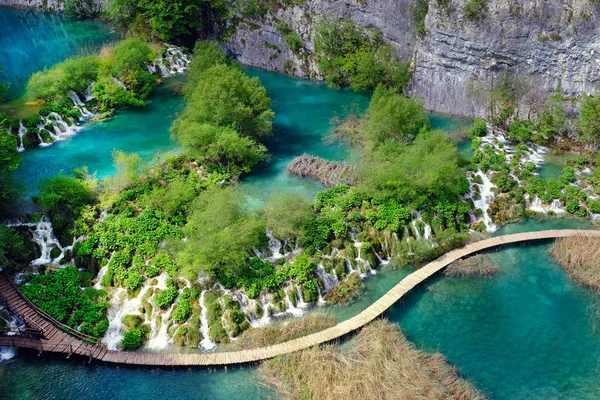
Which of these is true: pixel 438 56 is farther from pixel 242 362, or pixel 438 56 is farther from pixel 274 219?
pixel 242 362

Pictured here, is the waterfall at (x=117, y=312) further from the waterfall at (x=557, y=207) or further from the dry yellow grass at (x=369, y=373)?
the waterfall at (x=557, y=207)

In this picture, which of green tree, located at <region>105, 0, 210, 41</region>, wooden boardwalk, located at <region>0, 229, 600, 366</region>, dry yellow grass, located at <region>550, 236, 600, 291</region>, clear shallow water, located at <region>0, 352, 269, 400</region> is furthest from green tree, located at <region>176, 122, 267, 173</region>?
green tree, located at <region>105, 0, 210, 41</region>

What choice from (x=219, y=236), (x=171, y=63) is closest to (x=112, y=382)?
(x=219, y=236)

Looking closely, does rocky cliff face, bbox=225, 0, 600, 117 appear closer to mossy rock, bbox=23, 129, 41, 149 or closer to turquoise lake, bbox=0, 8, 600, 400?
turquoise lake, bbox=0, 8, 600, 400

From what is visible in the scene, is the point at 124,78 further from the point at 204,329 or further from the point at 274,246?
the point at 204,329

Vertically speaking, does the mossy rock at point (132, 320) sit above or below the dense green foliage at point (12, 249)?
below

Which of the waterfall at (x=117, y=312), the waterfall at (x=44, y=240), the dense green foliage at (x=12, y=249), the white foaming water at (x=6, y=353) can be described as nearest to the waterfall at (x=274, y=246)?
the waterfall at (x=117, y=312)
